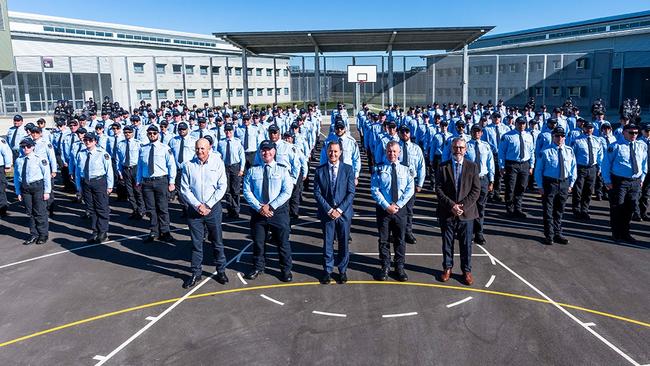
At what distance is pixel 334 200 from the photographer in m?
7.39

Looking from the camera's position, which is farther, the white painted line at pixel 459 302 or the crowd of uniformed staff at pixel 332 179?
the crowd of uniformed staff at pixel 332 179

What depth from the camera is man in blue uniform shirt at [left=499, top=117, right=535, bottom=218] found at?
10.9 m

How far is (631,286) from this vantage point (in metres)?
7.06

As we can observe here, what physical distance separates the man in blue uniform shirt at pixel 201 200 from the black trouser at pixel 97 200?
307 centimetres

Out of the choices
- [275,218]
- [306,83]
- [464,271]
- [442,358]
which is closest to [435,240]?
[464,271]

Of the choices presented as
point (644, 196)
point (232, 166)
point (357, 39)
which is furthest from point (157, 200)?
point (357, 39)

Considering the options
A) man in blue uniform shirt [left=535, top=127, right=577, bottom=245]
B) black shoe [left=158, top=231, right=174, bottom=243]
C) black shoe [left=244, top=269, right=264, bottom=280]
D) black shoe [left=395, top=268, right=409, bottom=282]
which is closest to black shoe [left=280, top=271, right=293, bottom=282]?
black shoe [left=244, top=269, right=264, bottom=280]

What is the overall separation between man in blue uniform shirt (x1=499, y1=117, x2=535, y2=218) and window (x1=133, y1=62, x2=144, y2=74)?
3004cm

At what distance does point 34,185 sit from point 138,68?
2792cm

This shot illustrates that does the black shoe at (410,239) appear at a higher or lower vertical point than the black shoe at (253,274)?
higher

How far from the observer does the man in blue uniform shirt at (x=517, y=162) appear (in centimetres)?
1090

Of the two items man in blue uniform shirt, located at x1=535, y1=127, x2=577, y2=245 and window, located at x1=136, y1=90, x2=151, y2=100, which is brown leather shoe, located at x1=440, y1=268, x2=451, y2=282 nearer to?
man in blue uniform shirt, located at x1=535, y1=127, x2=577, y2=245

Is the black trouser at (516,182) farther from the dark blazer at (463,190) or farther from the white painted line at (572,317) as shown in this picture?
the dark blazer at (463,190)

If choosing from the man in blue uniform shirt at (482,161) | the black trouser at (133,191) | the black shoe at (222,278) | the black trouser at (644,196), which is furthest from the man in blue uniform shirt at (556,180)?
the black trouser at (133,191)
